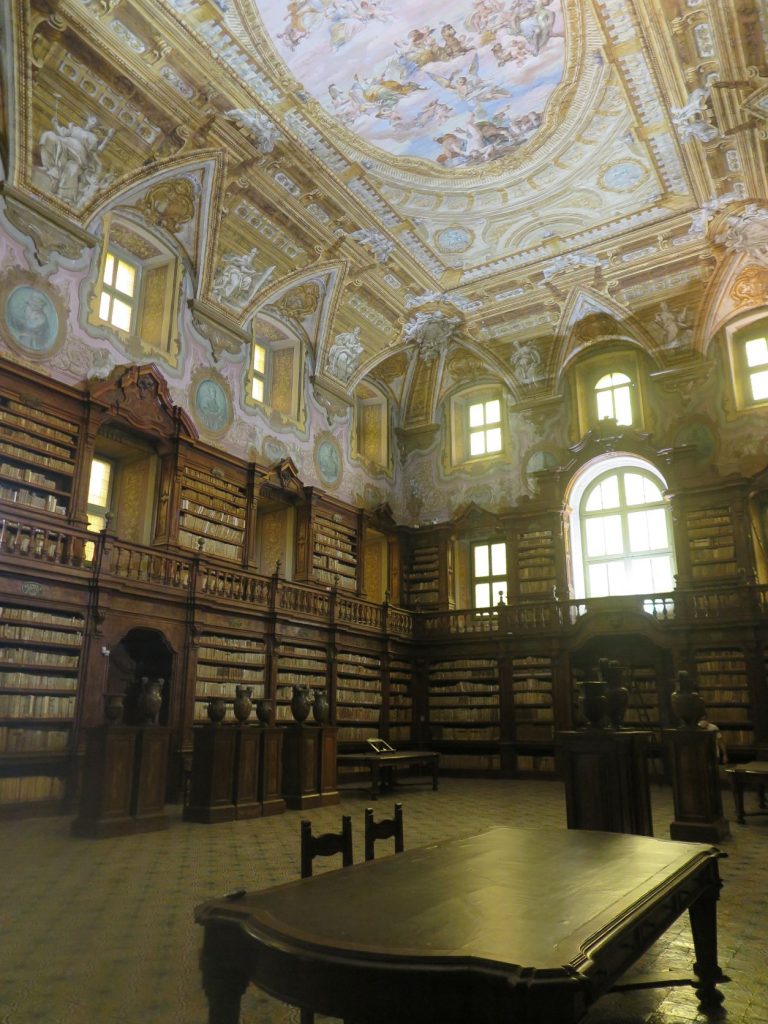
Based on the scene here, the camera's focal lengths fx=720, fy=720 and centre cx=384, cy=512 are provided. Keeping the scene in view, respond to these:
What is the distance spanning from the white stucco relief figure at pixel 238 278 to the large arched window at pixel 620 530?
813 cm

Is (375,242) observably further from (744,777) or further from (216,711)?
(744,777)

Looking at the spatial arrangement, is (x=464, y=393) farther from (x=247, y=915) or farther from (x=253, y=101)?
(x=247, y=915)

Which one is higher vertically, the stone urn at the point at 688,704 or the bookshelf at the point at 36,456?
the bookshelf at the point at 36,456

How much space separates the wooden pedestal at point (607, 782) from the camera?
5.45 meters

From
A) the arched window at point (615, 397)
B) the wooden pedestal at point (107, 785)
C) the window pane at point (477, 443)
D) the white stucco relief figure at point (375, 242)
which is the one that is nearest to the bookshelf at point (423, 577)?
the window pane at point (477, 443)

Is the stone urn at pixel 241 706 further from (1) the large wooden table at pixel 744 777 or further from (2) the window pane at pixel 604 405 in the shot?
(2) the window pane at pixel 604 405

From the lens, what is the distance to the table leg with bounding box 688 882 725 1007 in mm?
3213

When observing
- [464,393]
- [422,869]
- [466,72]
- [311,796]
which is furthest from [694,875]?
[464,393]

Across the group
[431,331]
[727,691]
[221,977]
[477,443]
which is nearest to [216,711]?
[221,977]

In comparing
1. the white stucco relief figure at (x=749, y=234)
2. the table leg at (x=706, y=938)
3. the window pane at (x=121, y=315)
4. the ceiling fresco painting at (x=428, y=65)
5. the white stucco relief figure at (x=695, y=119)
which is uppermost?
the ceiling fresco painting at (x=428, y=65)

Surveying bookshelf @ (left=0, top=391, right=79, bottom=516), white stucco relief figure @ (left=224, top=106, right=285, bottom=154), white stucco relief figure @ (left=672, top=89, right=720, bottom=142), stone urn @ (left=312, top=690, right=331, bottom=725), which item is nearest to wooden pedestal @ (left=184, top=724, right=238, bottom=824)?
stone urn @ (left=312, top=690, right=331, bottom=725)

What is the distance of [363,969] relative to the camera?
1.70 m

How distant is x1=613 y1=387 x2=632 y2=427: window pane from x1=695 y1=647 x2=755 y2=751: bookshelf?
5.66 metres

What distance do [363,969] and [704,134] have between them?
13325 millimetres
